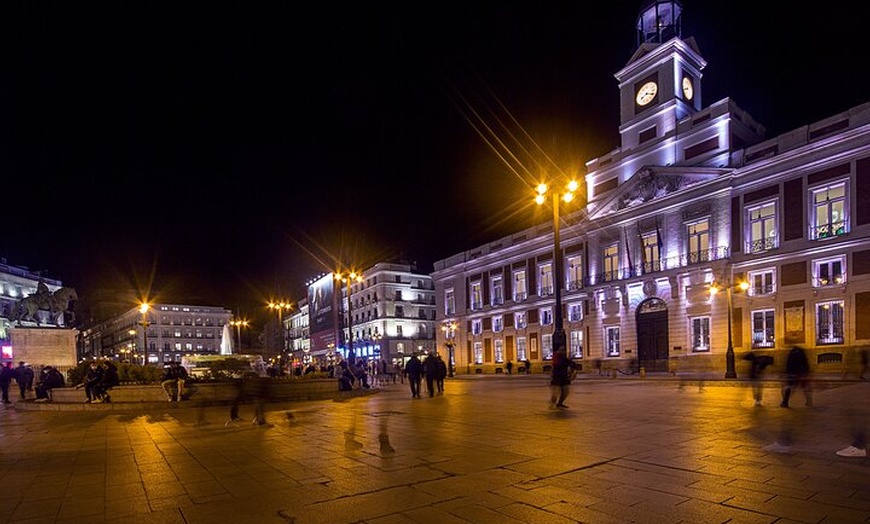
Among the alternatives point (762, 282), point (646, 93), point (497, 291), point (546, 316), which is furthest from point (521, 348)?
point (646, 93)

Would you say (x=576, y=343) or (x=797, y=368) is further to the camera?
(x=576, y=343)

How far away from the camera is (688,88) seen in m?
41.2

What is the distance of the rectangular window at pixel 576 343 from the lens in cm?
4553

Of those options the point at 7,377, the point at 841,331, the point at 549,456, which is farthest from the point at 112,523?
the point at 841,331

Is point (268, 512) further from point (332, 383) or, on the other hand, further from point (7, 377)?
point (7, 377)

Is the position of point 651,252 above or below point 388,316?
above

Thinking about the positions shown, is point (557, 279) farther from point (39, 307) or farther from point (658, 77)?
point (658, 77)

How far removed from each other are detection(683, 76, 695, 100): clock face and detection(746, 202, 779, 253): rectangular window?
38.8ft

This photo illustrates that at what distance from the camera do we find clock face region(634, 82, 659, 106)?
41.2 metres

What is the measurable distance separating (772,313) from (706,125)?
13.4 m

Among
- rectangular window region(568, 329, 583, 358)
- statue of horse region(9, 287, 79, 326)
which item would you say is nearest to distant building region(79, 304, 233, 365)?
statue of horse region(9, 287, 79, 326)

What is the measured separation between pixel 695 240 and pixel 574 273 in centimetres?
1213

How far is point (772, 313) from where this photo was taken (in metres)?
32.4

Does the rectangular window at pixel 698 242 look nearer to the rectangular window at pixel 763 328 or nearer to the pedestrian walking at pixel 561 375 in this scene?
the rectangular window at pixel 763 328
